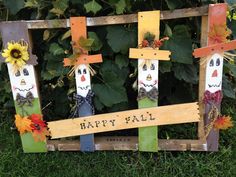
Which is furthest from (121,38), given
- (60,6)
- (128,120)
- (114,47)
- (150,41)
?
(128,120)

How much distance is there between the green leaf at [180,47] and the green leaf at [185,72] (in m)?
0.12

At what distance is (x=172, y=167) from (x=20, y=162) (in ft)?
3.32

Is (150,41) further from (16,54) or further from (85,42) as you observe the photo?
(16,54)

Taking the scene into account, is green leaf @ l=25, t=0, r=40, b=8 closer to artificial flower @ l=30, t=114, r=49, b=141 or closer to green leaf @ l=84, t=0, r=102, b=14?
green leaf @ l=84, t=0, r=102, b=14

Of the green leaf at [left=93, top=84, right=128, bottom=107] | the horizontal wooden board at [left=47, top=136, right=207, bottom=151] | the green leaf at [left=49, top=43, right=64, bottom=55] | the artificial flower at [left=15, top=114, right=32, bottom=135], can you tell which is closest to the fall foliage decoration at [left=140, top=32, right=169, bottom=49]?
the green leaf at [left=93, top=84, right=128, bottom=107]

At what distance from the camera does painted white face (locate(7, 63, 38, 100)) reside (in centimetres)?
259

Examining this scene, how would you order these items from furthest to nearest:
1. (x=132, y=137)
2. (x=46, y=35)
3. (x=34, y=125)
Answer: (x=132, y=137), (x=34, y=125), (x=46, y=35)

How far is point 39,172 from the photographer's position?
270 centimetres

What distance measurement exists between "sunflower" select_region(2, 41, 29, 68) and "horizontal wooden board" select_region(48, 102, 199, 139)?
0.47 meters

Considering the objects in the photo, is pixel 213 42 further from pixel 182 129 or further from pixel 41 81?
pixel 41 81

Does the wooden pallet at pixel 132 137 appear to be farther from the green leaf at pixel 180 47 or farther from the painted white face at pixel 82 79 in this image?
the painted white face at pixel 82 79

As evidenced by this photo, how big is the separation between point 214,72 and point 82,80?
81 centimetres

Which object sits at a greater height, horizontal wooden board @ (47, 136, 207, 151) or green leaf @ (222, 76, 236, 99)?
green leaf @ (222, 76, 236, 99)

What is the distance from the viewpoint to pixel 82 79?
2.58m
